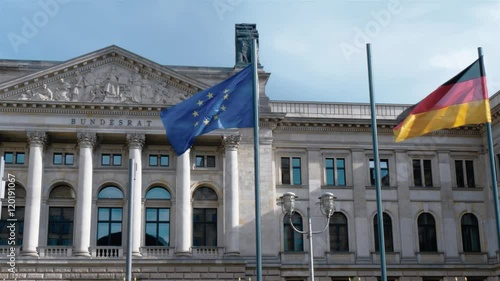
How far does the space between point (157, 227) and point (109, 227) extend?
118 inches

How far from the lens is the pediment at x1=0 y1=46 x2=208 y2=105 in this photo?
48.6 m

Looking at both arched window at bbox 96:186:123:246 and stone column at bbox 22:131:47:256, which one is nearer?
stone column at bbox 22:131:47:256

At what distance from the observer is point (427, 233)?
5203cm

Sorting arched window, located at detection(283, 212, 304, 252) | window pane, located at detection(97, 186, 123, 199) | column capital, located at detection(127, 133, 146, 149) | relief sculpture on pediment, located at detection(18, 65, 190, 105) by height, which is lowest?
arched window, located at detection(283, 212, 304, 252)

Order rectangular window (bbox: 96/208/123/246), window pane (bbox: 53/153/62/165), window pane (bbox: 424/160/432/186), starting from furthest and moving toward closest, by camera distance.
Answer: window pane (bbox: 424/160/432/186), window pane (bbox: 53/153/62/165), rectangular window (bbox: 96/208/123/246)

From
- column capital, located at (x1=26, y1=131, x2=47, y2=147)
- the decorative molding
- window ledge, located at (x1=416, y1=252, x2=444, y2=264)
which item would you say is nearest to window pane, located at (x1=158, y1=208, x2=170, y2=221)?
the decorative molding

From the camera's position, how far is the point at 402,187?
52312 millimetres

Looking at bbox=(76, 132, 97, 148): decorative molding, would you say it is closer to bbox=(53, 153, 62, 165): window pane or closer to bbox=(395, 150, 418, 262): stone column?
bbox=(53, 153, 62, 165): window pane

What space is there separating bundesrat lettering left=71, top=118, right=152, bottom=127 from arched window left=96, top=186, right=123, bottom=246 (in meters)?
4.12

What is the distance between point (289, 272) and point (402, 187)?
980 cm

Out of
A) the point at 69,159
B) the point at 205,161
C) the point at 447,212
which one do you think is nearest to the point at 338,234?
the point at 447,212

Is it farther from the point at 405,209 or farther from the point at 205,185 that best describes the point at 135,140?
the point at 405,209

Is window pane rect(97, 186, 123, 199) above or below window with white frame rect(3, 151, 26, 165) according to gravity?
below

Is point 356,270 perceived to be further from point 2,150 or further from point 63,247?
point 2,150
